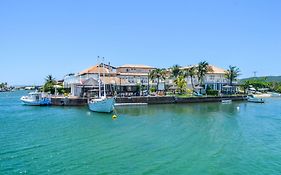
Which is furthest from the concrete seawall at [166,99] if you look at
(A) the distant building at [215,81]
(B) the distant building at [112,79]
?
(A) the distant building at [215,81]

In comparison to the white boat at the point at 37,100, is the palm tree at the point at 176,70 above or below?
above

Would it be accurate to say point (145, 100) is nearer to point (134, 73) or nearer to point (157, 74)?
point (157, 74)

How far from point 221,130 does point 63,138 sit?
18451 millimetres

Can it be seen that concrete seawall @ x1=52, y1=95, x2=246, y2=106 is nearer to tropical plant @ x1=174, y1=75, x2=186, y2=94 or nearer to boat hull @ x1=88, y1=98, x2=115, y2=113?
tropical plant @ x1=174, y1=75, x2=186, y2=94

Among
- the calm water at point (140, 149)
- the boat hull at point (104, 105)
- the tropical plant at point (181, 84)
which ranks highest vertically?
the tropical plant at point (181, 84)

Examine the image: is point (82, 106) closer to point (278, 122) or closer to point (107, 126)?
point (107, 126)

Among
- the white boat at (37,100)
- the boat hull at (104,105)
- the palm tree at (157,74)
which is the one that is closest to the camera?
the boat hull at (104,105)

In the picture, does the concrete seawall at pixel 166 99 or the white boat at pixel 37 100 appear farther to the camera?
the concrete seawall at pixel 166 99

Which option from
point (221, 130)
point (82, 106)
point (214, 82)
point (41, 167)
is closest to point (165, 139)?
point (221, 130)

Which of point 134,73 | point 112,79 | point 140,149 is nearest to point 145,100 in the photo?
point 112,79

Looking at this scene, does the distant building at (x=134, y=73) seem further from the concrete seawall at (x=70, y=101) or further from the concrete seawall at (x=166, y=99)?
the concrete seawall at (x=70, y=101)

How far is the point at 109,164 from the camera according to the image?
67.5ft

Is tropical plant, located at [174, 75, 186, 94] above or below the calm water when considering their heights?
above

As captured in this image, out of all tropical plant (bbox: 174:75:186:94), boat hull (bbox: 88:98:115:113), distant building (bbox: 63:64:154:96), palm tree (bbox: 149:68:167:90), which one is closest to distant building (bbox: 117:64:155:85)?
distant building (bbox: 63:64:154:96)
